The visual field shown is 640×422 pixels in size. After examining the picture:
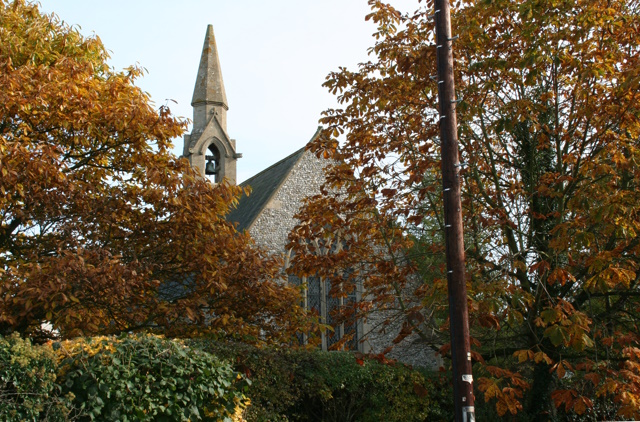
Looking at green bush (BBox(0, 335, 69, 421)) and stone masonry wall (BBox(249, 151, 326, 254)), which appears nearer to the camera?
green bush (BBox(0, 335, 69, 421))

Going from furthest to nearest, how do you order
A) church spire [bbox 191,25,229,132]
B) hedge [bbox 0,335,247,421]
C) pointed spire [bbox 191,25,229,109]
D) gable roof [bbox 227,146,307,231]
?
1. pointed spire [bbox 191,25,229,109]
2. church spire [bbox 191,25,229,132]
3. gable roof [bbox 227,146,307,231]
4. hedge [bbox 0,335,247,421]

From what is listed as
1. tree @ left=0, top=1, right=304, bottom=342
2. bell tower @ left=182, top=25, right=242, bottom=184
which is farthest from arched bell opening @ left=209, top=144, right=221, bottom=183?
tree @ left=0, top=1, right=304, bottom=342

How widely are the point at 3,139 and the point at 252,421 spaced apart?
5.67 metres

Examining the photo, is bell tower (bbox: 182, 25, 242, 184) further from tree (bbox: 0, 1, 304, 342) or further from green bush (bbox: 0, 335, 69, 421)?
green bush (bbox: 0, 335, 69, 421)

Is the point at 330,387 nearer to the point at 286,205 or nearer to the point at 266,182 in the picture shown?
the point at 286,205

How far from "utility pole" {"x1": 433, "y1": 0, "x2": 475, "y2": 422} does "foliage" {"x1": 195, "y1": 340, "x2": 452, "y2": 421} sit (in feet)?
13.9

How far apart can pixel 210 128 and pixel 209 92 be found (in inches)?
73.0

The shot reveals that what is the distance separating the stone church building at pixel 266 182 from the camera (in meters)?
20.8

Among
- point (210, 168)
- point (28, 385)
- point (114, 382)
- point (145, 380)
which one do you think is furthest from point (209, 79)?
point (28, 385)

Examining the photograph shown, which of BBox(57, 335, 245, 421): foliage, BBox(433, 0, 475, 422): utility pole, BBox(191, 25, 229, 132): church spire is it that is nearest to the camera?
BBox(433, 0, 475, 422): utility pole

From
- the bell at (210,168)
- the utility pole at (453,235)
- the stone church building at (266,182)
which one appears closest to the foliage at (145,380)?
the utility pole at (453,235)

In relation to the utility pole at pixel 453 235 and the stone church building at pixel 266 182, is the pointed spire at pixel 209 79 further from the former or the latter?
the utility pole at pixel 453 235

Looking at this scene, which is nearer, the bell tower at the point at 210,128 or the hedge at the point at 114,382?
the hedge at the point at 114,382

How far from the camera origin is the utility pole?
25.5ft
